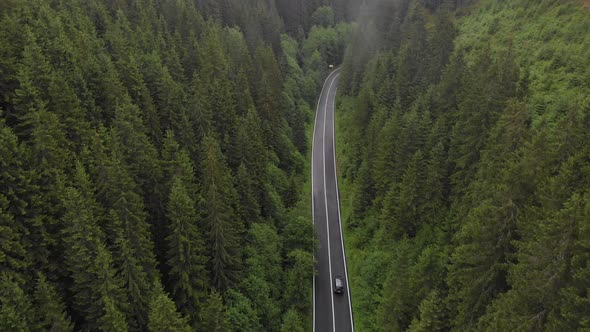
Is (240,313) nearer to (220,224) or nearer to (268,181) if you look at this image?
(220,224)

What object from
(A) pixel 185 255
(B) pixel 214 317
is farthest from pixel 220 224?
(B) pixel 214 317

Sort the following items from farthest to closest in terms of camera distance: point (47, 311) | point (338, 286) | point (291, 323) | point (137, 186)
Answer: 1. point (338, 286)
2. point (291, 323)
3. point (137, 186)
4. point (47, 311)

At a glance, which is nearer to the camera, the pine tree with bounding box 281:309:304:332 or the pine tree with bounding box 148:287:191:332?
the pine tree with bounding box 148:287:191:332

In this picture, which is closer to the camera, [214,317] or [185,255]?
[214,317]

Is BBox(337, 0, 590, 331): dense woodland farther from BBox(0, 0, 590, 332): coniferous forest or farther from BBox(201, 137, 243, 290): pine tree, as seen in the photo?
BBox(201, 137, 243, 290): pine tree

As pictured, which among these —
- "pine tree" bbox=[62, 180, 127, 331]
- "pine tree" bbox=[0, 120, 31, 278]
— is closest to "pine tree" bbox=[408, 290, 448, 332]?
"pine tree" bbox=[62, 180, 127, 331]

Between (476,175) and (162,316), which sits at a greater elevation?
(476,175)

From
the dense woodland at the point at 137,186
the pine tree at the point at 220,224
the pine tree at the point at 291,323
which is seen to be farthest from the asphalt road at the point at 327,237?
the pine tree at the point at 220,224
